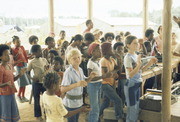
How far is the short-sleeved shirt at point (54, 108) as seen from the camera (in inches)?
102

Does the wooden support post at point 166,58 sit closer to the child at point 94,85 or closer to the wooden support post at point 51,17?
the child at point 94,85

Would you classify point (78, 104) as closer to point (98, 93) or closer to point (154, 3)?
point (98, 93)

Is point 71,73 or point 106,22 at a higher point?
point 106,22

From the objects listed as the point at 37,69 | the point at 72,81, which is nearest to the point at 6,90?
the point at 37,69

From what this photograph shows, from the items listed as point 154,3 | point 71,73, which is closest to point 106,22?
point 154,3

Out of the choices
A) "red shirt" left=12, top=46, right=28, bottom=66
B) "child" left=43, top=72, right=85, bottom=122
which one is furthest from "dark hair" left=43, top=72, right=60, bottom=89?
"red shirt" left=12, top=46, right=28, bottom=66

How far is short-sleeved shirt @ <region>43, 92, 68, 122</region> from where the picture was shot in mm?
2582

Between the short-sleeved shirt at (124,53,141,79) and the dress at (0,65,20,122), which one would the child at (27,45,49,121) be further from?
the short-sleeved shirt at (124,53,141,79)

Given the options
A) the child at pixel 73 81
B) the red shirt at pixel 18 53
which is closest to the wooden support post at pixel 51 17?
the red shirt at pixel 18 53

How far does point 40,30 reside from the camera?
781 cm

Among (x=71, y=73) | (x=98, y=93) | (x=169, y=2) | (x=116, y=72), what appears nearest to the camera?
(x=169, y=2)

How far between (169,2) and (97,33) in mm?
3051

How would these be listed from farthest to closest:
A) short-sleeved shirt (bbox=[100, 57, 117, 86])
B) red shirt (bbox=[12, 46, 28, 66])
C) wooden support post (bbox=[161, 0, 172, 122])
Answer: red shirt (bbox=[12, 46, 28, 66])
short-sleeved shirt (bbox=[100, 57, 117, 86])
wooden support post (bbox=[161, 0, 172, 122])

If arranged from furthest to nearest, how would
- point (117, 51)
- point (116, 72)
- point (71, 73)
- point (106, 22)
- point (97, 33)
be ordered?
point (106, 22) < point (97, 33) < point (117, 51) < point (116, 72) < point (71, 73)
